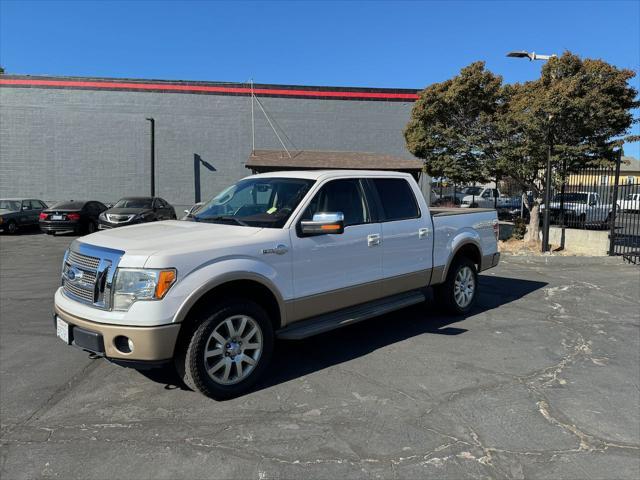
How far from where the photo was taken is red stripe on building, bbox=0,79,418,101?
2397 cm

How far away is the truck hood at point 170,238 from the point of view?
12.3 ft

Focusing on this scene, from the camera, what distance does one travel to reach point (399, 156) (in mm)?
25797

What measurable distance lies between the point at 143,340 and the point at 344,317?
205 cm

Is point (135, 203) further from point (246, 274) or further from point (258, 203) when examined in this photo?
point (246, 274)

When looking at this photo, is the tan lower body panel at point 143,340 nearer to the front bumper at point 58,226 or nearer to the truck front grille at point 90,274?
the truck front grille at point 90,274

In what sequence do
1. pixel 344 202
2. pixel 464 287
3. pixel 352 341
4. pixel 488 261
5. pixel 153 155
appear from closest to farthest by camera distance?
pixel 344 202, pixel 352 341, pixel 464 287, pixel 488 261, pixel 153 155

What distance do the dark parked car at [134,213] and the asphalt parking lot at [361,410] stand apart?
33.0 ft

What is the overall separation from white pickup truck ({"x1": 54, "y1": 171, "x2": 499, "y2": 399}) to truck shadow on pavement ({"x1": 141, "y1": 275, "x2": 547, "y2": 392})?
468 millimetres

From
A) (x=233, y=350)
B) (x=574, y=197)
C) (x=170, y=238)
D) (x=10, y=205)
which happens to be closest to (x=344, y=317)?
(x=233, y=350)

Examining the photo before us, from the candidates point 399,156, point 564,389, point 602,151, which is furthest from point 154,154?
point 564,389

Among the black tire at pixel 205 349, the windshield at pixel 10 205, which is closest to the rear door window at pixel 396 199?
the black tire at pixel 205 349

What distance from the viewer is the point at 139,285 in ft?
11.7

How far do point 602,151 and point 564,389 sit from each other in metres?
11.4

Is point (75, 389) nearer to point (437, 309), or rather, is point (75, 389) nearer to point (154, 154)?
point (437, 309)
